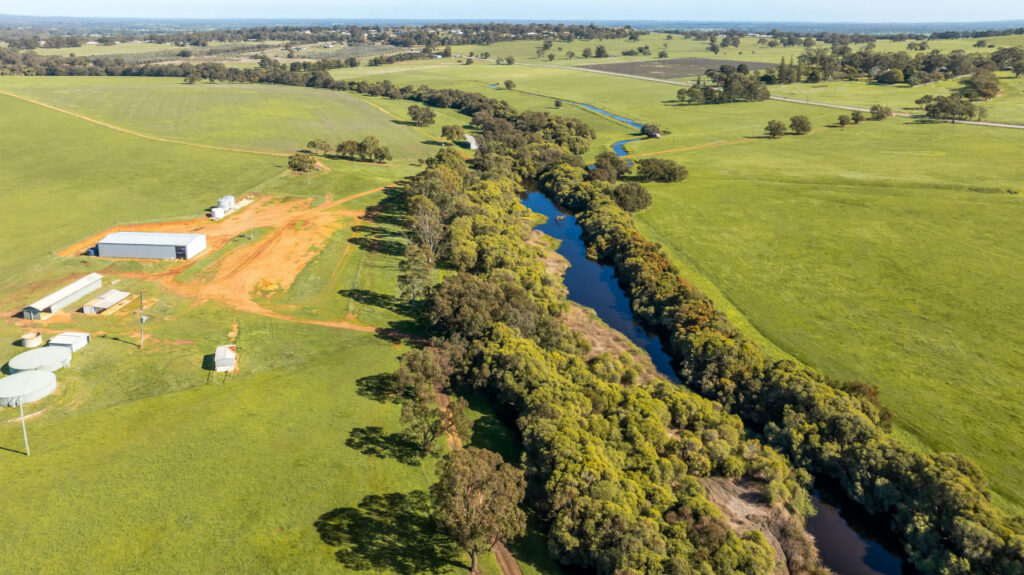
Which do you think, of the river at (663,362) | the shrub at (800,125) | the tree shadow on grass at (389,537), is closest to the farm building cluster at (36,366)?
the tree shadow on grass at (389,537)

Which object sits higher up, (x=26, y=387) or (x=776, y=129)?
(x=776, y=129)

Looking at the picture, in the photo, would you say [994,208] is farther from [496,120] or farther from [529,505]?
[496,120]

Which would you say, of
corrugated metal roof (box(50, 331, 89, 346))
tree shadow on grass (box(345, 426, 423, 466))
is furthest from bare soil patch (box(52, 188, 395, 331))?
tree shadow on grass (box(345, 426, 423, 466))

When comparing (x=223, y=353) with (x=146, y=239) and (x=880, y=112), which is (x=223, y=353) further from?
(x=880, y=112)

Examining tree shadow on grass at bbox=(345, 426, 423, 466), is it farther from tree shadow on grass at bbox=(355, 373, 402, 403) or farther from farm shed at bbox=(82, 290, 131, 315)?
farm shed at bbox=(82, 290, 131, 315)

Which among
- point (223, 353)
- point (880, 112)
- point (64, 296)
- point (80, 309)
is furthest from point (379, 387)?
point (880, 112)

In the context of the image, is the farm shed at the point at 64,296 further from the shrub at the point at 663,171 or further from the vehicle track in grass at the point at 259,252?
the shrub at the point at 663,171
